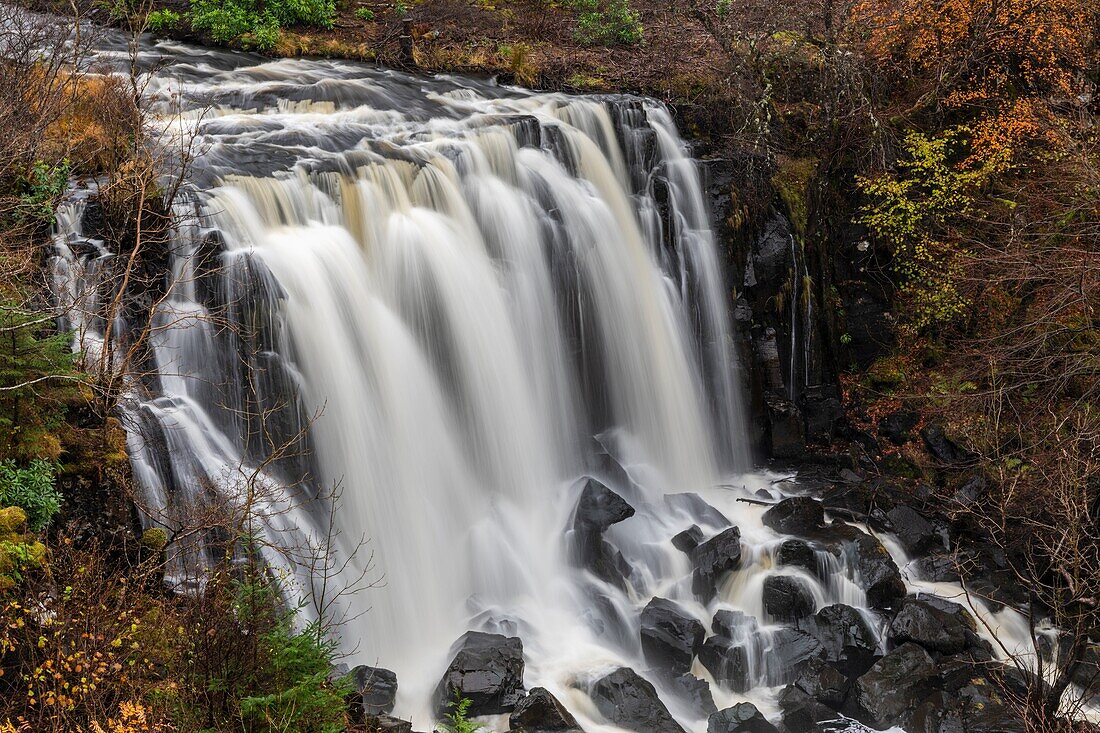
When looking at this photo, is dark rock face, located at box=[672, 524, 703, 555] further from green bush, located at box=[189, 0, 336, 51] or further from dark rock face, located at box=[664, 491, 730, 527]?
green bush, located at box=[189, 0, 336, 51]

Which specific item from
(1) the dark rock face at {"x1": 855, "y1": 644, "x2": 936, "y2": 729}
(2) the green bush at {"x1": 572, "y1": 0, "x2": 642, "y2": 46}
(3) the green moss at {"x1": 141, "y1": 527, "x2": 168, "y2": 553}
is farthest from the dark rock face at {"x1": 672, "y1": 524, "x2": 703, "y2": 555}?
(2) the green bush at {"x1": 572, "y1": 0, "x2": 642, "y2": 46}

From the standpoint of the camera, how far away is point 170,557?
9281 millimetres

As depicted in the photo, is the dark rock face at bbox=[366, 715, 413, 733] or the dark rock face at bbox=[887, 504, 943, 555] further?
the dark rock face at bbox=[887, 504, 943, 555]

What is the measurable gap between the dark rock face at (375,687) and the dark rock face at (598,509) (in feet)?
13.0

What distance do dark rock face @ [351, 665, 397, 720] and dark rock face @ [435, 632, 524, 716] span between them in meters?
0.56

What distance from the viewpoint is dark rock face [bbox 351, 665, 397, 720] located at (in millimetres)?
10188

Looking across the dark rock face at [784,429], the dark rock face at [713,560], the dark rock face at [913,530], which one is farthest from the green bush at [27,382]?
the dark rock face at [784,429]

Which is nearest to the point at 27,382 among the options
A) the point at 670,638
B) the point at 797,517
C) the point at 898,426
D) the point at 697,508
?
the point at 670,638

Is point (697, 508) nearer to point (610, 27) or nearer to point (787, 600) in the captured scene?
point (787, 600)

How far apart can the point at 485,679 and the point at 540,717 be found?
88 centimetres

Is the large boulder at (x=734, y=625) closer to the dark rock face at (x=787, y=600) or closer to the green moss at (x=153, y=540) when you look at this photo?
the dark rock face at (x=787, y=600)

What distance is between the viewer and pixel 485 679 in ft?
34.8

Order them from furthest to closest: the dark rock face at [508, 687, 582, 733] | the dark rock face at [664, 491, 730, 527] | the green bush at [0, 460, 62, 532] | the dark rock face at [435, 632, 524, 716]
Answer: the dark rock face at [664, 491, 730, 527] < the dark rock face at [435, 632, 524, 716] < the dark rock face at [508, 687, 582, 733] < the green bush at [0, 460, 62, 532]

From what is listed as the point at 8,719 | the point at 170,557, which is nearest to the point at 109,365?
the point at 170,557
